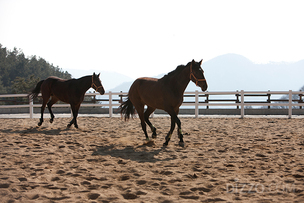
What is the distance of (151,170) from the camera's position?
402 cm

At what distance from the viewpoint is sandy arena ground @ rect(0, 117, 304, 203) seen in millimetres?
3035

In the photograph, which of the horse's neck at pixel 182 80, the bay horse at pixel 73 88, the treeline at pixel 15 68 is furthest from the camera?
the treeline at pixel 15 68

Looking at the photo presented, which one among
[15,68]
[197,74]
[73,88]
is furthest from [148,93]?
[15,68]

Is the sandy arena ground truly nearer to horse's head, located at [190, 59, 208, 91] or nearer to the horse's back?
the horse's back

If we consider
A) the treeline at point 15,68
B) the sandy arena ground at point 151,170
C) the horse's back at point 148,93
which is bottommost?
the sandy arena ground at point 151,170

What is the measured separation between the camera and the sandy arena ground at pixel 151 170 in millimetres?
3035

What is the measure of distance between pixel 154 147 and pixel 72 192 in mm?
2786

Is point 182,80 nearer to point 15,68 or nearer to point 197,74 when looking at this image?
point 197,74

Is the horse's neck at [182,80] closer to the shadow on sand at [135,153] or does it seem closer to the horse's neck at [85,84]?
the shadow on sand at [135,153]

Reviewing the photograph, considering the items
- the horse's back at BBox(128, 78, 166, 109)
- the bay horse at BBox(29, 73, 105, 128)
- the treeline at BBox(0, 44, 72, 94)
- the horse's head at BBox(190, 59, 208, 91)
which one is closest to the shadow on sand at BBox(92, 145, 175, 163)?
the horse's back at BBox(128, 78, 166, 109)

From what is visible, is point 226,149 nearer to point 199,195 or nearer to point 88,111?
point 199,195

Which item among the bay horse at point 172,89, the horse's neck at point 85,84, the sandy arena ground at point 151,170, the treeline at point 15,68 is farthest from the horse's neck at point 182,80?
the treeline at point 15,68

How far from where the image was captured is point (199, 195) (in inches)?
119

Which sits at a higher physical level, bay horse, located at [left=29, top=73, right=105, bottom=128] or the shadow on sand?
bay horse, located at [left=29, top=73, right=105, bottom=128]
